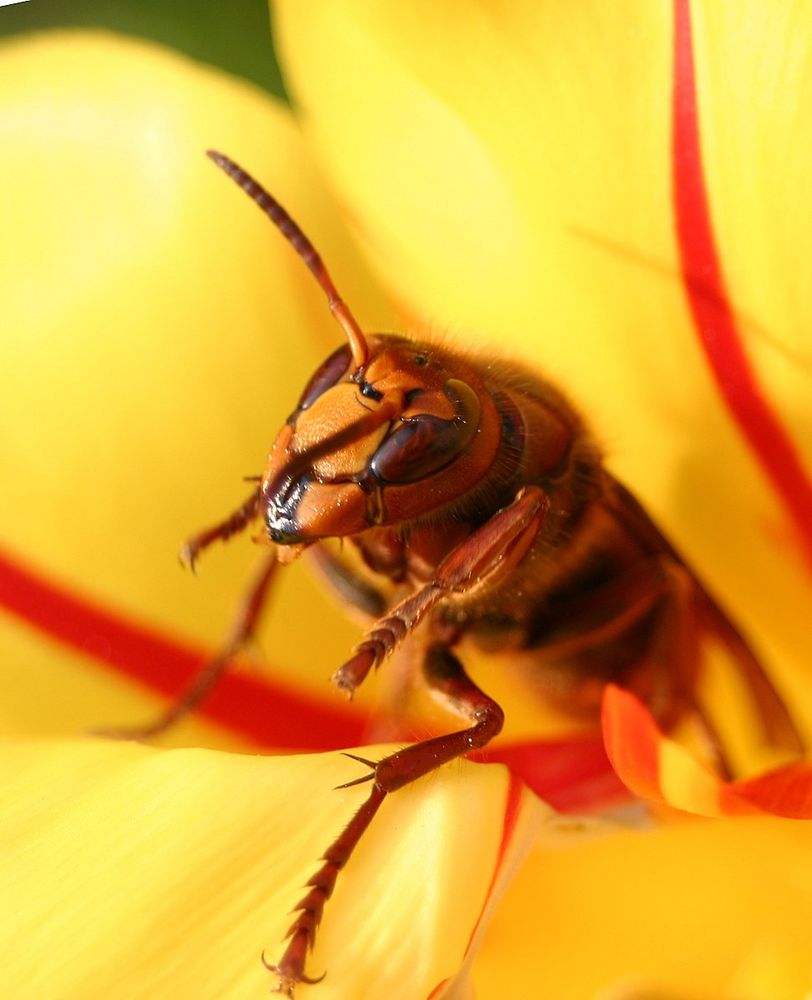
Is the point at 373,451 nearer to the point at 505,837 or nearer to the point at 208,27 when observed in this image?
the point at 505,837

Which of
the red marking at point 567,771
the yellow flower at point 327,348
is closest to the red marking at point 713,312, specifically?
the yellow flower at point 327,348

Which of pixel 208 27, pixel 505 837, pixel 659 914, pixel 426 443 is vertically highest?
pixel 208 27

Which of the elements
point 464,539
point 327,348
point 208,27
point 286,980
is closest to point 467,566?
point 464,539

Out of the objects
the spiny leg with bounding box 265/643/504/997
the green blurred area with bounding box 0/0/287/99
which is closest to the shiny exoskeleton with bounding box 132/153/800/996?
the spiny leg with bounding box 265/643/504/997

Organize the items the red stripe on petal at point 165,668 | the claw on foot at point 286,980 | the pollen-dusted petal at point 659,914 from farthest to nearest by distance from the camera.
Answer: the red stripe on petal at point 165,668 → the pollen-dusted petal at point 659,914 → the claw on foot at point 286,980

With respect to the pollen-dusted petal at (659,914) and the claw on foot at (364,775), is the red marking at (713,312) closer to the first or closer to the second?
the pollen-dusted petal at (659,914)
